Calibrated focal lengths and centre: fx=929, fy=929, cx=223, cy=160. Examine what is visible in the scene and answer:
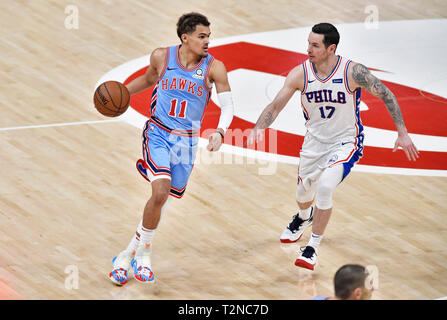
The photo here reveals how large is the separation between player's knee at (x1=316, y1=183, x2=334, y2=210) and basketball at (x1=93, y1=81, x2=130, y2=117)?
1.97m

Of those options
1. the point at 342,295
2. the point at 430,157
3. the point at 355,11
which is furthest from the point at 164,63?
the point at 355,11

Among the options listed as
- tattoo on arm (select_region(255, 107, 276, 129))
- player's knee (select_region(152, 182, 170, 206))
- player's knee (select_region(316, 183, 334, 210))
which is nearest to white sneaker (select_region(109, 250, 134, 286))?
player's knee (select_region(152, 182, 170, 206))

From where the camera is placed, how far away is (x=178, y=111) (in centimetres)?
852

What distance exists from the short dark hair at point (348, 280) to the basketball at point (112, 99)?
3.26m

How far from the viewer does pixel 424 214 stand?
10008 millimetres

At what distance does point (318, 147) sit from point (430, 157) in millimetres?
2812

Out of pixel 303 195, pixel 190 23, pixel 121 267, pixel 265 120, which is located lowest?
pixel 121 267

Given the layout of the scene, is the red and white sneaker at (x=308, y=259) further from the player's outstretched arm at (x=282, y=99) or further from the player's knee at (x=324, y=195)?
the player's outstretched arm at (x=282, y=99)

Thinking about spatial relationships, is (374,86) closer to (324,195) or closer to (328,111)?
(328,111)

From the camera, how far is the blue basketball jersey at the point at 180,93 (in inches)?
335

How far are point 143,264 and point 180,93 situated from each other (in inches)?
62.7

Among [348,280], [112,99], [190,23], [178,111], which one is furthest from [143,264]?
[348,280]
